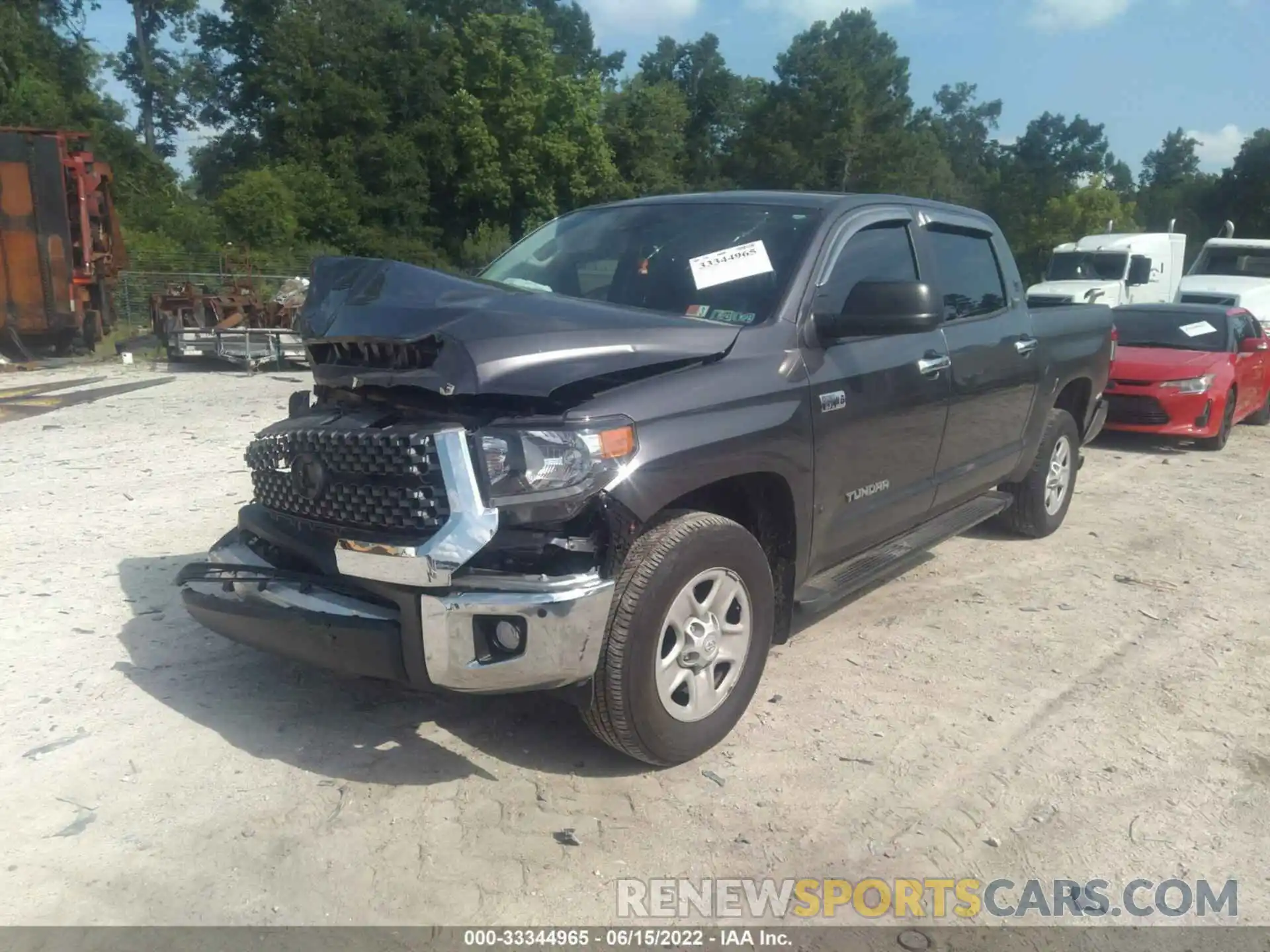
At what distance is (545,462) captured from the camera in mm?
3188

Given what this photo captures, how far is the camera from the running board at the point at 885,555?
4168 mm

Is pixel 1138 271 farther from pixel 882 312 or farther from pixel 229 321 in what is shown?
pixel 882 312

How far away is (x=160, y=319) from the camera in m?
17.2

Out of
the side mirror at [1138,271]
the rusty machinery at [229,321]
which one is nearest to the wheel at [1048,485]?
the rusty machinery at [229,321]

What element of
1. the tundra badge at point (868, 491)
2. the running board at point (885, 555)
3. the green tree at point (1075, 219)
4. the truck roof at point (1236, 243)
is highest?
the green tree at point (1075, 219)

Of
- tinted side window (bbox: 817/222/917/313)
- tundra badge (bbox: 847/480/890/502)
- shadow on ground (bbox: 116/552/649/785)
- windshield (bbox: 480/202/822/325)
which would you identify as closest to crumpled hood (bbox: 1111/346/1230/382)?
tinted side window (bbox: 817/222/917/313)

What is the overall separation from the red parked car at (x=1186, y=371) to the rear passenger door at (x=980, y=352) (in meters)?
4.20

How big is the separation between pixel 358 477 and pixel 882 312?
6.67 ft

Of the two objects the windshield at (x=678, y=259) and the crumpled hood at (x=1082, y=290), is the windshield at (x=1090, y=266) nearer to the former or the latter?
the crumpled hood at (x=1082, y=290)

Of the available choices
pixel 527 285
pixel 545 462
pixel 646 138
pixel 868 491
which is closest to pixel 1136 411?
pixel 868 491

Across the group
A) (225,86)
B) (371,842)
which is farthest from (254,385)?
(225,86)

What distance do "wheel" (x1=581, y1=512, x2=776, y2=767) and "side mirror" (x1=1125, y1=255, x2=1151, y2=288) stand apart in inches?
765

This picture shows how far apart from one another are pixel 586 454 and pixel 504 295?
743 mm

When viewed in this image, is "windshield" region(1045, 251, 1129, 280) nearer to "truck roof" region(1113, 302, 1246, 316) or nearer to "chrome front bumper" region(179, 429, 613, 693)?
"truck roof" region(1113, 302, 1246, 316)
